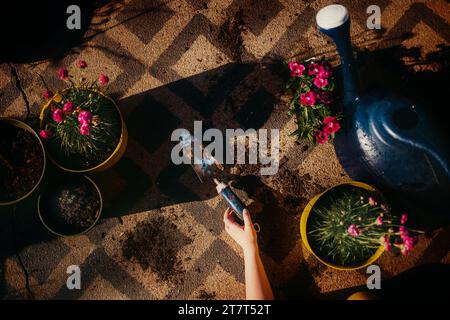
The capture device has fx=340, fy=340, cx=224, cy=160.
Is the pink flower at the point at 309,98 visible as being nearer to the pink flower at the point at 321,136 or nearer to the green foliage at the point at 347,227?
the pink flower at the point at 321,136

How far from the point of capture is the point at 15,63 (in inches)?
140

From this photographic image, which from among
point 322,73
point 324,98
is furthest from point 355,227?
point 322,73

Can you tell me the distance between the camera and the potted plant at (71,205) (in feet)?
10.3

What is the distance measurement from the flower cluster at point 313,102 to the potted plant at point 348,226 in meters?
0.57

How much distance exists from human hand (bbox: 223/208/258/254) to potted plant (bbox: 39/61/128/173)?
3.95ft

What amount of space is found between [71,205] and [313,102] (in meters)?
2.34

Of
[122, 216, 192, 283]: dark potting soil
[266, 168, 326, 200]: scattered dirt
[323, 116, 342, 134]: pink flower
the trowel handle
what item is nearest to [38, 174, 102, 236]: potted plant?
[122, 216, 192, 283]: dark potting soil

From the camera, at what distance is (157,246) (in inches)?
133

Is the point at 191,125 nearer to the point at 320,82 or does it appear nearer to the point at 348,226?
the point at 320,82

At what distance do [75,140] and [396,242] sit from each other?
114 inches

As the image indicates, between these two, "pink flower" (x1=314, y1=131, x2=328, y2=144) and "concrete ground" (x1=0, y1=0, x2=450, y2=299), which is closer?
"pink flower" (x1=314, y1=131, x2=328, y2=144)

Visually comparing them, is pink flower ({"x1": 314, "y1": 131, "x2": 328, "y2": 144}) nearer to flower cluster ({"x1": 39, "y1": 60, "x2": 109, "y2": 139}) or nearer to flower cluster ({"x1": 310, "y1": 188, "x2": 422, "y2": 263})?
flower cluster ({"x1": 310, "y1": 188, "x2": 422, "y2": 263})

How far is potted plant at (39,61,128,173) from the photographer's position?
111 inches
